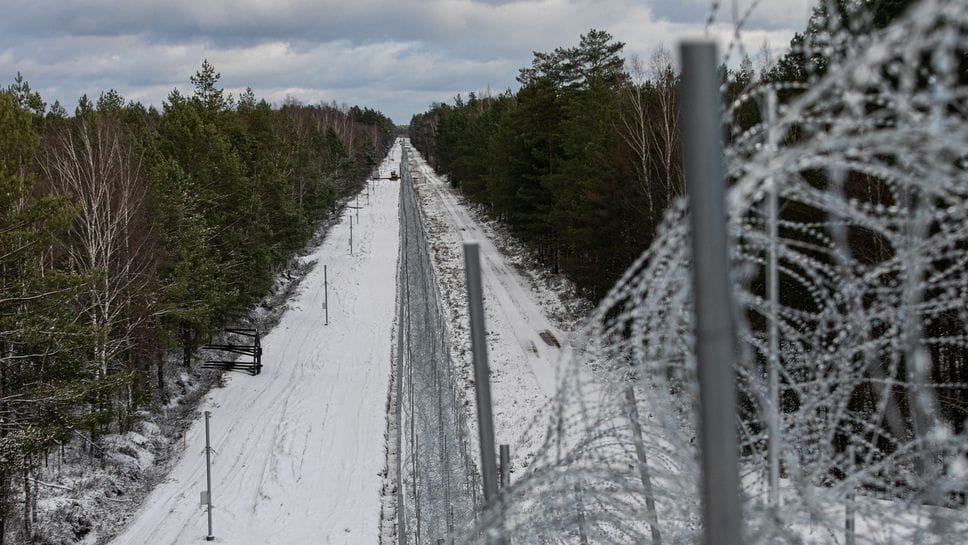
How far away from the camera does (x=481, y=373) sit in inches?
124

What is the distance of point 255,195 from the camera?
100ft

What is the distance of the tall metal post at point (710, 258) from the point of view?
165cm

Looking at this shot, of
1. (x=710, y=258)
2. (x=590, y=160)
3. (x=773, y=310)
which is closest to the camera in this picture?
(x=710, y=258)

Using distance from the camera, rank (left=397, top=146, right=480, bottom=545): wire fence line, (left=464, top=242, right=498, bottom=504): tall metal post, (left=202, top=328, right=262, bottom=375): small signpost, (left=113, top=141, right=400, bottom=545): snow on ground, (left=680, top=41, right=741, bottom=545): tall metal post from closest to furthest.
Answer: (left=680, top=41, right=741, bottom=545): tall metal post < (left=464, top=242, right=498, bottom=504): tall metal post < (left=397, top=146, right=480, bottom=545): wire fence line < (left=113, top=141, right=400, bottom=545): snow on ground < (left=202, top=328, right=262, bottom=375): small signpost

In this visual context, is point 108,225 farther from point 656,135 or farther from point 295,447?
point 656,135

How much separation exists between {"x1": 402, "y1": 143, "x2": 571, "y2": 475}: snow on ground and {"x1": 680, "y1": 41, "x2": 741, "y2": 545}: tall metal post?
7676 millimetres

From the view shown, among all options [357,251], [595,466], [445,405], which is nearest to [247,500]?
[445,405]

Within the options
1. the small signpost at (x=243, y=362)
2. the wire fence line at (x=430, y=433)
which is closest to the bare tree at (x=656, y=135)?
the wire fence line at (x=430, y=433)

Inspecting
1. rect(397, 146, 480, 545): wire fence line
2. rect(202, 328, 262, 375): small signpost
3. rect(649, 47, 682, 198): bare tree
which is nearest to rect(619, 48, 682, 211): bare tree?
rect(649, 47, 682, 198): bare tree

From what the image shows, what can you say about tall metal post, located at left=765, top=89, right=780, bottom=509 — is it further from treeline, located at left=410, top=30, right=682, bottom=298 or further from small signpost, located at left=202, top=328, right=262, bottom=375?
small signpost, located at left=202, top=328, right=262, bottom=375

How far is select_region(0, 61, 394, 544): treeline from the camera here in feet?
43.2

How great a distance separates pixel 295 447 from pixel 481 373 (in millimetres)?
17255

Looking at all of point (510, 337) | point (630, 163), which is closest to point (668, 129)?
point (630, 163)

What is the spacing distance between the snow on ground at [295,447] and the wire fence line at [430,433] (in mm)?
731
